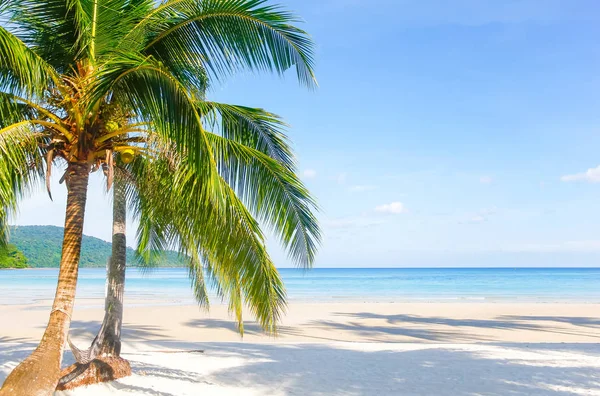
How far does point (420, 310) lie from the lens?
21094 millimetres

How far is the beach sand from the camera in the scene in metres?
6.74

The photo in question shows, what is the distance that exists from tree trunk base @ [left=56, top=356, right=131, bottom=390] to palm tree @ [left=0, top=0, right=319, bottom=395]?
5.45 ft

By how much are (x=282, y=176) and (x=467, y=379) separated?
391 cm

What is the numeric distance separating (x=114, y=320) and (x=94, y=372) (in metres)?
0.72

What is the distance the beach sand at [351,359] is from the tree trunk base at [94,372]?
13 cm

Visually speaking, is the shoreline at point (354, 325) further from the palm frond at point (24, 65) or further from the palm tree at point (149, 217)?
the palm frond at point (24, 65)

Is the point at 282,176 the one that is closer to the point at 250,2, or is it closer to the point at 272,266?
the point at 272,266

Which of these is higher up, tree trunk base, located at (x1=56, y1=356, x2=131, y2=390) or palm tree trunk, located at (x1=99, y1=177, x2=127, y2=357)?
palm tree trunk, located at (x1=99, y1=177, x2=127, y2=357)

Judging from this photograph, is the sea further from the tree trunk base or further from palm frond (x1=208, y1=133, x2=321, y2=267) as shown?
the tree trunk base

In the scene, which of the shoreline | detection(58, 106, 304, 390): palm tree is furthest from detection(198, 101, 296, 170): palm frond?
the shoreline

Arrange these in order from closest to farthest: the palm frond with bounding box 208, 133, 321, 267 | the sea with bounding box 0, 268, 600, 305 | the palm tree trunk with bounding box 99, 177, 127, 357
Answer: the palm frond with bounding box 208, 133, 321, 267, the palm tree trunk with bounding box 99, 177, 127, 357, the sea with bounding box 0, 268, 600, 305

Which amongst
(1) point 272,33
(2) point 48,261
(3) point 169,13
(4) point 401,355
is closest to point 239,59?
(1) point 272,33

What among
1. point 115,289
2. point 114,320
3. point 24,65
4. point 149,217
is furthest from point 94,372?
point 24,65

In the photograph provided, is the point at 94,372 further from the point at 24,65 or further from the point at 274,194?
the point at 24,65
